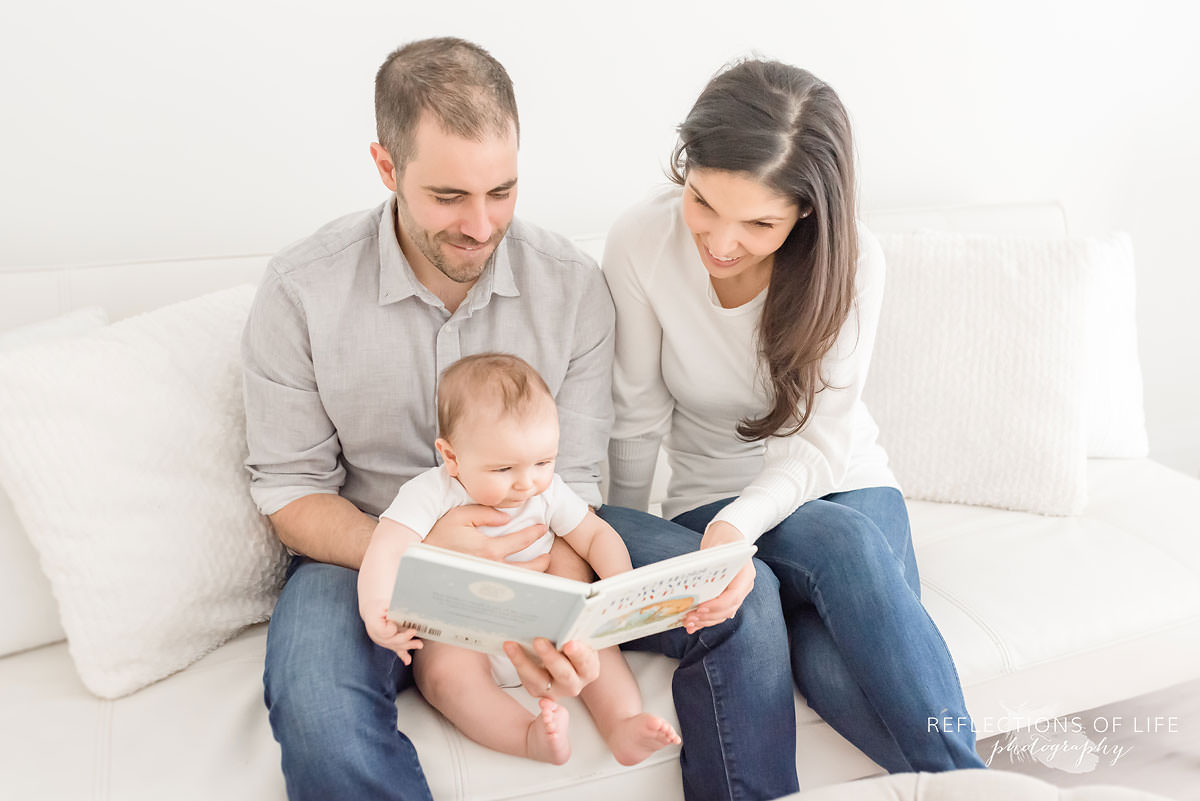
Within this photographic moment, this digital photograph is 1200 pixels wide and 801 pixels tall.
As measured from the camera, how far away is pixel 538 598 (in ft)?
3.71

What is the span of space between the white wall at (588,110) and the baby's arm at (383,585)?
2.88ft

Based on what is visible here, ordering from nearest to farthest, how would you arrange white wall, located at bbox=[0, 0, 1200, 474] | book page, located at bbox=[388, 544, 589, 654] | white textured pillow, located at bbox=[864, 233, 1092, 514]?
book page, located at bbox=[388, 544, 589, 654]
white wall, located at bbox=[0, 0, 1200, 474]
white textured pillow, located at bbox=[864, 233, 1092, 514]

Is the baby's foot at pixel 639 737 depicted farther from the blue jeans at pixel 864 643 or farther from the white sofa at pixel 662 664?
the blue jeans at pixel 864 643

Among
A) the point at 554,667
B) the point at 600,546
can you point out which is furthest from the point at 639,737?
the point at 600,546

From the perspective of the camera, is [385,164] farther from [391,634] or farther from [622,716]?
[622,716]

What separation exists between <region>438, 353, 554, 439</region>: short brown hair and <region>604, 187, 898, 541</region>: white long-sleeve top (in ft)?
1.15

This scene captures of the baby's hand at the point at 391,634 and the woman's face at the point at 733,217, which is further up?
the woman's face at the point at 733,217

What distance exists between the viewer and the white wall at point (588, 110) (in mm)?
1796

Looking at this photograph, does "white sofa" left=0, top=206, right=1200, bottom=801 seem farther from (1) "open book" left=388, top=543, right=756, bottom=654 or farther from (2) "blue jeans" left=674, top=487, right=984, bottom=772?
(1) "open book" left=388, top=543, right=756, bottom=654

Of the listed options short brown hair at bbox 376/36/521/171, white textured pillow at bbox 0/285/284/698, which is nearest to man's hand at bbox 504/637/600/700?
white textured pillow at bbox 0/285/284/698

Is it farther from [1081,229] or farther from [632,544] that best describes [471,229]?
[1081,229]

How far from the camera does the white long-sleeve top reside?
5.32 feet

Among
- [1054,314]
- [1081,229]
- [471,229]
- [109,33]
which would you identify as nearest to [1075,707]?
[1054,314]

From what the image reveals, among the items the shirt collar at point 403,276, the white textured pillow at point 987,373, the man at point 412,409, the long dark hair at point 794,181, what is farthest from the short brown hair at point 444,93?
the white textured pillow at point 987,373
